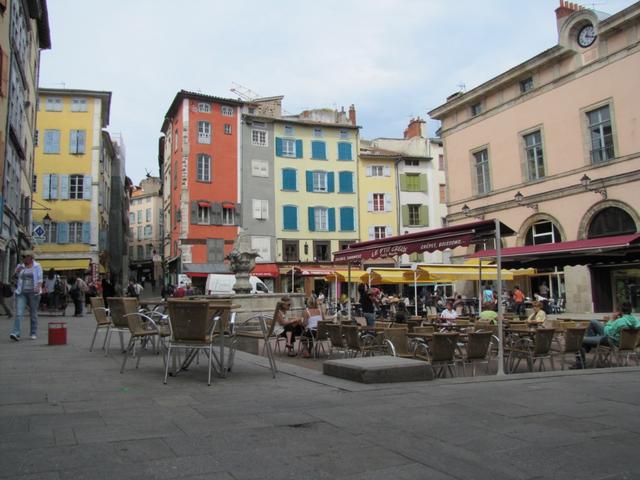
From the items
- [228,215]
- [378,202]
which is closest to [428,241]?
[228,215]

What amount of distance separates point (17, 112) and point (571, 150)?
23.4 metres

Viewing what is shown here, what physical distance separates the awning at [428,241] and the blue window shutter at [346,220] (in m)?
31.3

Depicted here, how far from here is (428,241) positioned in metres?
9.53

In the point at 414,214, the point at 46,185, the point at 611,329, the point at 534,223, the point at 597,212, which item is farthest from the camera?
the point at 414,214

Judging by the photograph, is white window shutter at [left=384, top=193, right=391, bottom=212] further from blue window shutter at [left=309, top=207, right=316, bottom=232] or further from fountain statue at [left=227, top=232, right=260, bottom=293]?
fountain statue at [left=227, top=232, right=260, bottom=293]

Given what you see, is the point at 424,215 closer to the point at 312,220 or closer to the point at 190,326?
the point at 312,220

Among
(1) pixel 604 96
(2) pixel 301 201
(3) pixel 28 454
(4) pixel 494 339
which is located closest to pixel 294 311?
(4) pixel 494 339

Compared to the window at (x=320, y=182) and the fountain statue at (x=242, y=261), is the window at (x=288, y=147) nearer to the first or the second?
the window at (x=320, y=182)

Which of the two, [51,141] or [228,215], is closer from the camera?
[51,141]

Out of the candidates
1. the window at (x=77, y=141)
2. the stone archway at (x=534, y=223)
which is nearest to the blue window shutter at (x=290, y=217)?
the window at (x=77, y=141)

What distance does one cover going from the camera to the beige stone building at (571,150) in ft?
70.8

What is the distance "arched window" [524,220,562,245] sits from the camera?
25.1 meters

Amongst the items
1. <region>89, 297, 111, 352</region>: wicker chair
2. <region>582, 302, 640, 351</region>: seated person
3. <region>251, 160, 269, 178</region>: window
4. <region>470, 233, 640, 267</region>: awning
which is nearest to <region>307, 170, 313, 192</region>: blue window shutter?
<region>251, 160, 269, 178</region>: window

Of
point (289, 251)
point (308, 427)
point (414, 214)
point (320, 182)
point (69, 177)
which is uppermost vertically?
point (320, 182)
